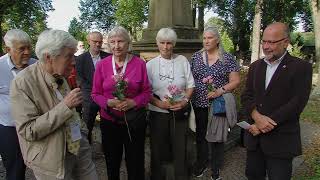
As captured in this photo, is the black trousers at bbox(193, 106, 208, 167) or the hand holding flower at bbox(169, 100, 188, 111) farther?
the black trousers at bbox(193, 106, 208, 167)

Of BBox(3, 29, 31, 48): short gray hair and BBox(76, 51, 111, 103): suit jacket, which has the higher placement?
BBox(3, 29, 31, 48): short gray hair

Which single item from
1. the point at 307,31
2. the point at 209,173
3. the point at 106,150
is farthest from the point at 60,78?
the point at 307,31

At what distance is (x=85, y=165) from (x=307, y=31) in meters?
67.0

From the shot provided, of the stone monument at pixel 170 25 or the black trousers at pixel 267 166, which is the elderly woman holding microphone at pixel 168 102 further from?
the stone monument at pixel 170 25

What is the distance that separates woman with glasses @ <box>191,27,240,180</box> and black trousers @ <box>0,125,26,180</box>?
7.94 ft

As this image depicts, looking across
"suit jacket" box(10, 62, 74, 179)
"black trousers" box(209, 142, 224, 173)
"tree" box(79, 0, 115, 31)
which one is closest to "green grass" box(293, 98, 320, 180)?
"black trousers" box(209, 142, 224, 173)

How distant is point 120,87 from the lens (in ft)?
13.0

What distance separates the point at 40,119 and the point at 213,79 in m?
2.82

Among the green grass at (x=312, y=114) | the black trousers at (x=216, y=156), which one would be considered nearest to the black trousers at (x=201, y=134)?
the black trousers at (x=216, y=156)

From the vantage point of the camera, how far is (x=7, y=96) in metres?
3.84

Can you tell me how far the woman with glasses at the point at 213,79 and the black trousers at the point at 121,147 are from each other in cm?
108

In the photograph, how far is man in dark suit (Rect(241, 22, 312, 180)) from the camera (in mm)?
3498

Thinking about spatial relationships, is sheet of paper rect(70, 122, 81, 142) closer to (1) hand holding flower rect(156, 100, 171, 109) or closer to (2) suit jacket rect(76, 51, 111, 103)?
(1) hand holding flower rect(156, 100, 171, 109)

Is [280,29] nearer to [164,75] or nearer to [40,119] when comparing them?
[164,75]
